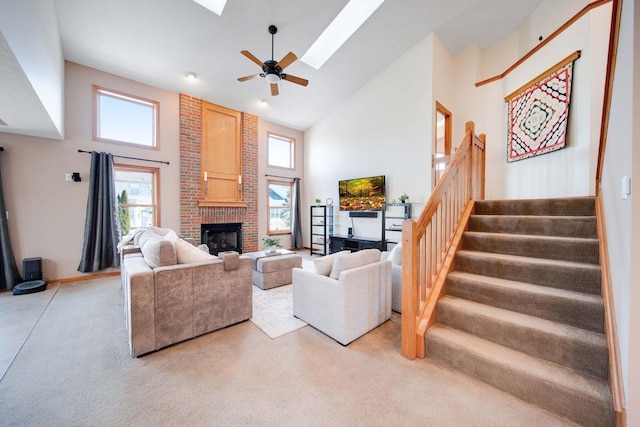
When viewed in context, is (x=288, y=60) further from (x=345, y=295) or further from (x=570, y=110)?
(x=570, y=110)

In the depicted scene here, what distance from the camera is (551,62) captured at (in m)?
3.62

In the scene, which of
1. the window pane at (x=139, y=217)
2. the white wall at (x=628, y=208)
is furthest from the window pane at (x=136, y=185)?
the white wall at (x=628, y=208)

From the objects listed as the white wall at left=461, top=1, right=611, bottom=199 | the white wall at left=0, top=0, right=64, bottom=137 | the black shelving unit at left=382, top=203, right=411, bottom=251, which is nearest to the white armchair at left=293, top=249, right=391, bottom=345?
the black shelving unit at left=382, top=203, right=411, bottom=251

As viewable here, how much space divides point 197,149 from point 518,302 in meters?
5.94

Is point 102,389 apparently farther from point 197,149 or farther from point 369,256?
point 197,149

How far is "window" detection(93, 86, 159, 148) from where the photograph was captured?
14.4 feet

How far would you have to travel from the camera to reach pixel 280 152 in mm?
7043

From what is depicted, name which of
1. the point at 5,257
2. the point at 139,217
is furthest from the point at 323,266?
the point at 5,257

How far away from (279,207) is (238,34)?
413 cm

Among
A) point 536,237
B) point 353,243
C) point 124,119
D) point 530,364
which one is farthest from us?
point 353,243

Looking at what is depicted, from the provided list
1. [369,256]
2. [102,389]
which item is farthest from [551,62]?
[102,389]

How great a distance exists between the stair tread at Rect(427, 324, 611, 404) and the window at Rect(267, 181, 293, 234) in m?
5.40

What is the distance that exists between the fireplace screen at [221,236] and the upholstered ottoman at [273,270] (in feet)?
7.78

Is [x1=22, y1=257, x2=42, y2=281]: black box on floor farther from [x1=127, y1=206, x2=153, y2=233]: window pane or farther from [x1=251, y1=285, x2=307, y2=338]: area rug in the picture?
[x1=251, y1=285, x2=307, y2=338]: area rug
